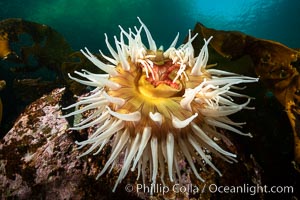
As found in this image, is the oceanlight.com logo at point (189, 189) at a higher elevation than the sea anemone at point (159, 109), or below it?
below

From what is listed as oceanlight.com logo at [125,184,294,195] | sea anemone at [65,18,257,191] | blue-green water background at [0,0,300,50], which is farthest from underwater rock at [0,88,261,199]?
blue-green water background at [0,0,300,50]

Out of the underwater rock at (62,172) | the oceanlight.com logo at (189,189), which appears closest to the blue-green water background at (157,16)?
the underwater rock at (62,172)

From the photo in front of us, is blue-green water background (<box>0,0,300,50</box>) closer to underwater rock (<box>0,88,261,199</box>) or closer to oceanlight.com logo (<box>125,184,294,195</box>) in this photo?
underwater rock (<box>0,88,261,199</box>)

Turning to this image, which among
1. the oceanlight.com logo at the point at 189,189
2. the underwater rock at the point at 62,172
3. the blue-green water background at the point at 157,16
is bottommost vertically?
the oceanlight.com logo at the point at 189,189

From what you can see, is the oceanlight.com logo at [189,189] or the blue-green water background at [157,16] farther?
the blue-green water background at [157,16]

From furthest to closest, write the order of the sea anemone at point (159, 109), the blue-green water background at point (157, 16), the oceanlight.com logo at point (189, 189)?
the blue-green water background at point (157, 16) < the oceanlight.com logo at point (189, 189) < the sea anemone at point (159, 109)

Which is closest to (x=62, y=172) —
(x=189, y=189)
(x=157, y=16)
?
(x=189, y=189)

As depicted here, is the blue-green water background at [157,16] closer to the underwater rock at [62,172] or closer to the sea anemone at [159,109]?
the underwater rock at [62,172]

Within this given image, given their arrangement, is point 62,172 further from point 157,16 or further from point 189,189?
point 157,16

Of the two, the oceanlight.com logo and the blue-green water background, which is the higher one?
the blue-green water background
